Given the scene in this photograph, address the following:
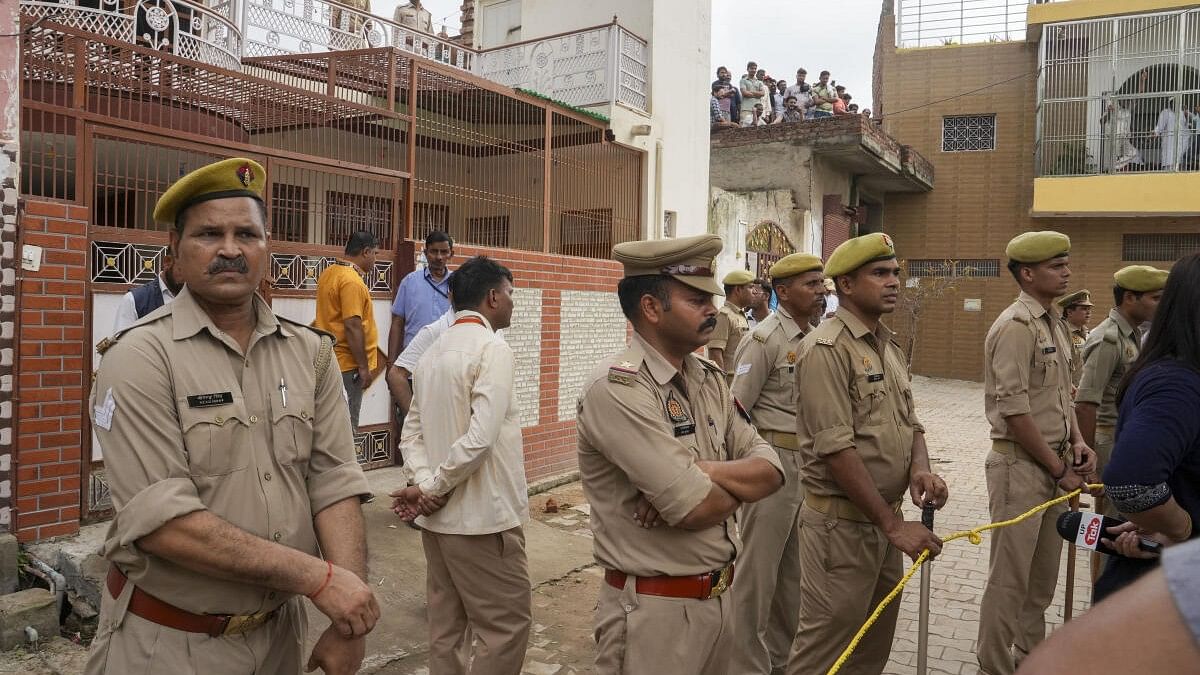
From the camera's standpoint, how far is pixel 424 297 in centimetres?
577

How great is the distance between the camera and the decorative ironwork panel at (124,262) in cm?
473

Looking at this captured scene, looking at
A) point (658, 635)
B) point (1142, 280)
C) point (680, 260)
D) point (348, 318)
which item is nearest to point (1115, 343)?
point (1142, 280)

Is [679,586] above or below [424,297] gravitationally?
below

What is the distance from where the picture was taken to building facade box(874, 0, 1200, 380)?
17.4 metres

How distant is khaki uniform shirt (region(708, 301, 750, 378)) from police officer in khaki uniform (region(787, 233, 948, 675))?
10.9 feet

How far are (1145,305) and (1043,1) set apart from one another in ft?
54.3

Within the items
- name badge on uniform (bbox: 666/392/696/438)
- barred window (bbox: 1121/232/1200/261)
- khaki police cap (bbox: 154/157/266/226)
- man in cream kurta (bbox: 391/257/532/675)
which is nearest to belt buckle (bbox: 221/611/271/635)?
khaki police cap (bbox: 154/157/266/226)

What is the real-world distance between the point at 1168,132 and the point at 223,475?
2090cm

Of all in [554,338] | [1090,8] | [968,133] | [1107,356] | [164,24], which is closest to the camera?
[1107,356]

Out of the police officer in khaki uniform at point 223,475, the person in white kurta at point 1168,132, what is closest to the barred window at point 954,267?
the person in white kurta at point 1168,132

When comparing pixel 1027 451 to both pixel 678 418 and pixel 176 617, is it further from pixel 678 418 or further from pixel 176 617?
pixel 176 617

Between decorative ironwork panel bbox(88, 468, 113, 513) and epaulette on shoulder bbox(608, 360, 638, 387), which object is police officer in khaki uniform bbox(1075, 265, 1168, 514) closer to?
epaulette on shoulder bbox(608, 360, 638, 387)

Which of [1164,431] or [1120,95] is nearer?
→ [1164,431]

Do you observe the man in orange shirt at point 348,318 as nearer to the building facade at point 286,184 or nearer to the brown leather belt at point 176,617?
the building facade at point 286,184
